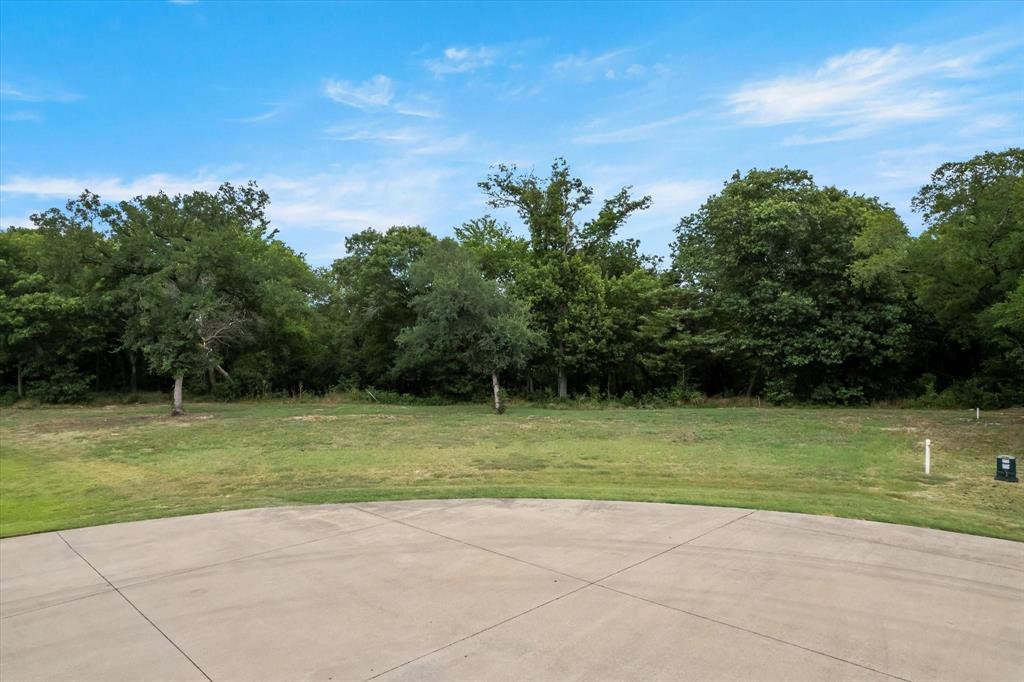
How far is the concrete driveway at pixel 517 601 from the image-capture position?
11.3 feet

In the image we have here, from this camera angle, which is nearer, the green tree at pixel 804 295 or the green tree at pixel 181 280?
the green tree at pixel 181 280

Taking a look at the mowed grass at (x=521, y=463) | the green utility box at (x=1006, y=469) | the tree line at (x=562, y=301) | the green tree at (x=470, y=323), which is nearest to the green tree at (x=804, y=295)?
the tree line at (x=562, y=301)

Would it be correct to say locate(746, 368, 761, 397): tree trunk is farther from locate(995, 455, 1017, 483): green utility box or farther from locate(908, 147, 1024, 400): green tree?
locate(995, 455, 1017, 483): green utility box

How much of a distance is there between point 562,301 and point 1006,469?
79.3ft

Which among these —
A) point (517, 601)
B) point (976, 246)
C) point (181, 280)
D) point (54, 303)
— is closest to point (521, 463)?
point (517, 601)

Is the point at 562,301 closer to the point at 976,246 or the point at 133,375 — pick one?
the point at 976,246

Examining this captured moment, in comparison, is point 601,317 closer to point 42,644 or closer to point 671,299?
point 671,299

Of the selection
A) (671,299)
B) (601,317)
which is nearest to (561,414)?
(601,317)

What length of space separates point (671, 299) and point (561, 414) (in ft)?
42.3

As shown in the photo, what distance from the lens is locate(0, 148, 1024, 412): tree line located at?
78.4ft

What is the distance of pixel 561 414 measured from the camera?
24.7 metres

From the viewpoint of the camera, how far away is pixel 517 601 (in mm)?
4336

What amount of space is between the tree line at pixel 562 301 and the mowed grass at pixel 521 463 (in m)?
4.85

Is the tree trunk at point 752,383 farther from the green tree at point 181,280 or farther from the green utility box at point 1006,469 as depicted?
the green tree at point 181,280
